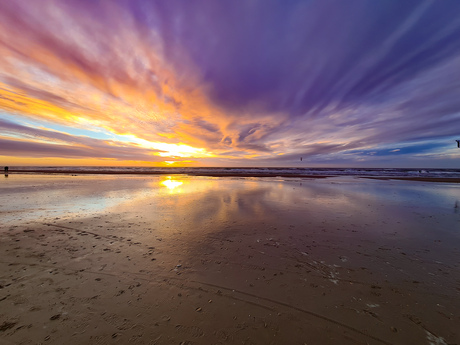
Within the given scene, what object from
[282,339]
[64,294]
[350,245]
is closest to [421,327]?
[282,339]

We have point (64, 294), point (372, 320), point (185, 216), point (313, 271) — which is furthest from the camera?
point (185, 216)

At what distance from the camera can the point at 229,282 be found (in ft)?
13.7

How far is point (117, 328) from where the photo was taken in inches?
118

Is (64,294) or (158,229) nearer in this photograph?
(64,294)

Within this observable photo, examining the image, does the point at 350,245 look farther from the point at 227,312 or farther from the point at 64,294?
the point at 64,294

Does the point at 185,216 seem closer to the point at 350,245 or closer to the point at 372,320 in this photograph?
the point at 350,245

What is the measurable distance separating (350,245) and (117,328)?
22.4ft

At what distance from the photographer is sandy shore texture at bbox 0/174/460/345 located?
296cm

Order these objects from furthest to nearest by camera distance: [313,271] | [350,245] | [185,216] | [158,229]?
1. [185,216]
2. [158,229]
3. [350,245]
4. [313,271]

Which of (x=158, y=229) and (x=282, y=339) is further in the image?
(x=158, y=229)

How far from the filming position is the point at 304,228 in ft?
25.0

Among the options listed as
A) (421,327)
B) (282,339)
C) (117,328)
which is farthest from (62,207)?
(421,327)

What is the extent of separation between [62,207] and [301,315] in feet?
45.1

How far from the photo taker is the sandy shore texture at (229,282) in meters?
2.96
